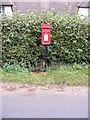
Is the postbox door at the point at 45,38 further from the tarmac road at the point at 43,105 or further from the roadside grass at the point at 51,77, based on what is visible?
the tarmac road at the point at 43,105

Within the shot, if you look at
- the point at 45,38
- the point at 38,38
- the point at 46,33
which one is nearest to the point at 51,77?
the point at 45,38

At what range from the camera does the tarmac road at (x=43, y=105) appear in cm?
312

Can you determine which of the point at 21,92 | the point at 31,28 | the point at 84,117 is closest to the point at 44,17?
the point at 31,28

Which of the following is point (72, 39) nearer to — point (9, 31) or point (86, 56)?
point (86, 56)

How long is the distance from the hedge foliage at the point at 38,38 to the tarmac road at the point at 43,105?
7.19ft

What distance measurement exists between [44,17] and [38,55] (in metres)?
1.40

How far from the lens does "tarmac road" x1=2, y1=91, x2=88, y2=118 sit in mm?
3119

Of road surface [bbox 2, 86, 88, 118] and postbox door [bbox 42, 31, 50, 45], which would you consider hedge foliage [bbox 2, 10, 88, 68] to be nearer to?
postbox door [bbox 42, 31, 50, 45]

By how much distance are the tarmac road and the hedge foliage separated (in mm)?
2192

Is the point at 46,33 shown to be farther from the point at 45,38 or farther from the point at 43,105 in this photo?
the point at 43,105

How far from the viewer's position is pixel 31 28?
6.02m

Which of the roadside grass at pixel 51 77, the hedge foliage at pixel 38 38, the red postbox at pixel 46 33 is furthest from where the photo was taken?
the hedge foliage at pixel 38 38

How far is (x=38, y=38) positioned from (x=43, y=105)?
320 centimetres

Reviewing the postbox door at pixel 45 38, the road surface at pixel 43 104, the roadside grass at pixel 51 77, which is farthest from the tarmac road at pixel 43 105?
the postbox door at pixel 45 38
